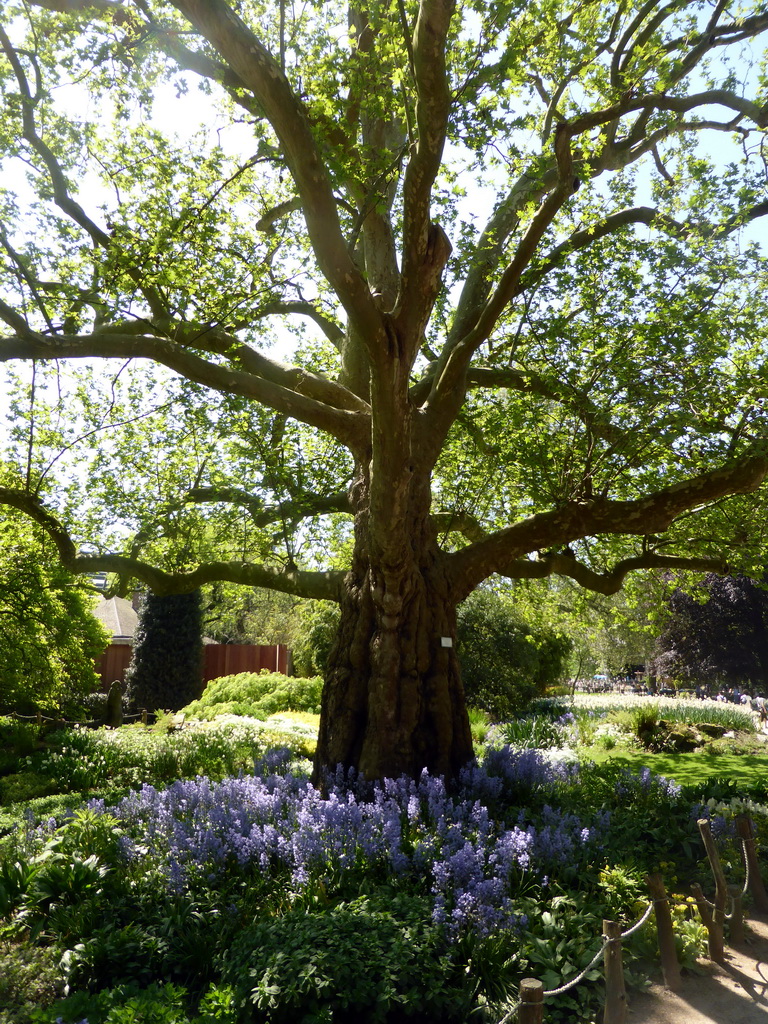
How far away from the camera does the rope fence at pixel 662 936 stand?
9.37 feet

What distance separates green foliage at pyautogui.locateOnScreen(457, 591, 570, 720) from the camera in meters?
17.3

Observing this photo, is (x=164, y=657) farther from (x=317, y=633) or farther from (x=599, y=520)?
(x=599, y=520)

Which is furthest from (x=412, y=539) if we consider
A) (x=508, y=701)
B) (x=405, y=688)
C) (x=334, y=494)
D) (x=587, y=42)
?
(x=508, y=701)

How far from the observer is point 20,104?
7.69 m

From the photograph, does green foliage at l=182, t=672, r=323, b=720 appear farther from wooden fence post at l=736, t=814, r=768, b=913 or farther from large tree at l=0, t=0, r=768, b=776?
wooden fence post at l=736, t=814, r=768, b=913

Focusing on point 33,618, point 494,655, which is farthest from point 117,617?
point 33,618

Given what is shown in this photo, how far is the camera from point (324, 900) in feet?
14.9

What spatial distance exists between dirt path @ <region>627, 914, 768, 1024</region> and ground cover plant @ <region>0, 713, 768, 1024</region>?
19 centimetres

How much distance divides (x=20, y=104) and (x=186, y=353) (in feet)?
11.6

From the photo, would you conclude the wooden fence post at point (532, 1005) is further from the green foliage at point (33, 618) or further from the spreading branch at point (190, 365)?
the green foliage at point (33, 618)

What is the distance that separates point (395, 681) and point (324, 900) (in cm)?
266

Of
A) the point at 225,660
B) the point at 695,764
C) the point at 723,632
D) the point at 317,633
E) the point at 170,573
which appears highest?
the point at 170,573

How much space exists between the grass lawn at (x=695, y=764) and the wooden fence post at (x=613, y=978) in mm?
6710

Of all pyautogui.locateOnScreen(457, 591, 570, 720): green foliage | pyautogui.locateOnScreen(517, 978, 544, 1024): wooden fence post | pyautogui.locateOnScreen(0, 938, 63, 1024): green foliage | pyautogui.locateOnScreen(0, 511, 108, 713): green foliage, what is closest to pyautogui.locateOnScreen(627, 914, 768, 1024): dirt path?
pyautogui.locateOnScreen(517, 978, 544, 1024): wooden fence post
